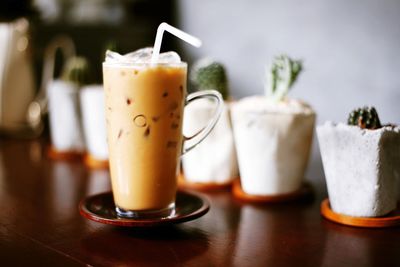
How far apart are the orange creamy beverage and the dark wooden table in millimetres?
62

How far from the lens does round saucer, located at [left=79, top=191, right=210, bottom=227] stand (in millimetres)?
846

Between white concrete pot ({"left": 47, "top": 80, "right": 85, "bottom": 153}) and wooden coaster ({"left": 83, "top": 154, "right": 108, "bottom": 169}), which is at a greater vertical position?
white concrete pot ({"left": 47, "top": 80, "right": 85, "bottom": 153})

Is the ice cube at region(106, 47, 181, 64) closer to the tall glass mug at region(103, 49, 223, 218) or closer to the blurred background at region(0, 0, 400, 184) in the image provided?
the tall glass mug at region(103, 49, 223, 218)

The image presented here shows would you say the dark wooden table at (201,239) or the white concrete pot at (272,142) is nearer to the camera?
the dark wooden table at (201,239)

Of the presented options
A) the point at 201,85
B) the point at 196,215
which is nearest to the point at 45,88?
the point at 201,85

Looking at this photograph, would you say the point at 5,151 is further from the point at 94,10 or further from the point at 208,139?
the point at 94,10

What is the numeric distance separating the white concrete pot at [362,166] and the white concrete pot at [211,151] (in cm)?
27

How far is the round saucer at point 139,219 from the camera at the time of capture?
2.77 ft

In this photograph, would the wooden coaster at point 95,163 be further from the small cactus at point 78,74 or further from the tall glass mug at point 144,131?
the tall glass mug at point 144,131

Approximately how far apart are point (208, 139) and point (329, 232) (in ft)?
1.20

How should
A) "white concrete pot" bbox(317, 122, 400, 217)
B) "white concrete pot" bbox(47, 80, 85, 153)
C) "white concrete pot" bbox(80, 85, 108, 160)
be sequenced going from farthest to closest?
"white concrete pot" bbox(47, 80, 85, 153) → "white concrete pot" bbox(80, 85, 108, 160) → "white concrete pot" bbox(317, 122, 400, 217)

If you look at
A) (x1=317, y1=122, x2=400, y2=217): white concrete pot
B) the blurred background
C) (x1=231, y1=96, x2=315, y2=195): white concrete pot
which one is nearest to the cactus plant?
(x1=231, y1=96, x2=315, y2=195): white concrete pot

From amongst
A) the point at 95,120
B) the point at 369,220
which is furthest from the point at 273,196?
the point at 95,120

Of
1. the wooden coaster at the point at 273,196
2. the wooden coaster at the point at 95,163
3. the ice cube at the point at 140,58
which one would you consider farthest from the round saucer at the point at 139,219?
the wooden coaster at the point at 95,163
